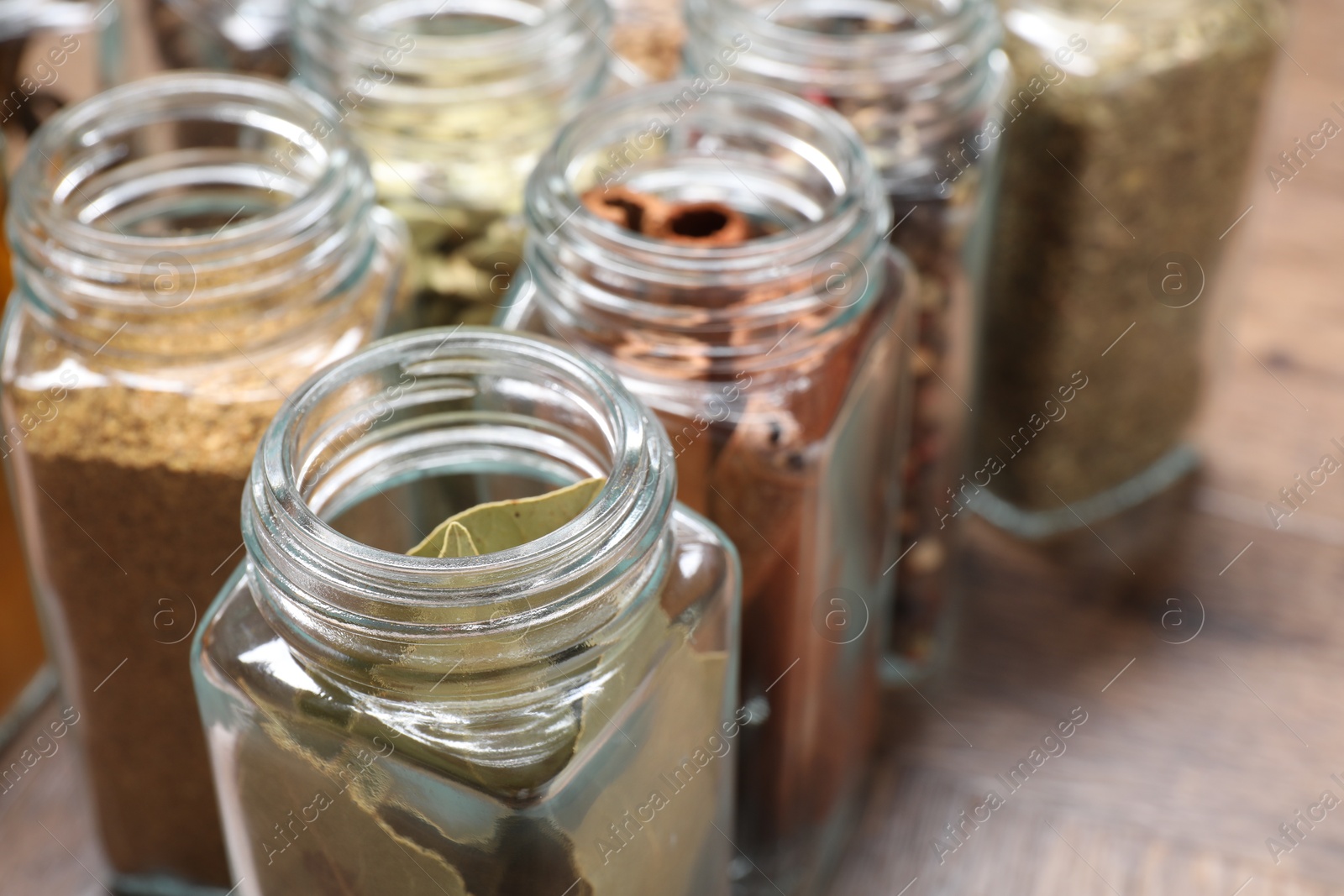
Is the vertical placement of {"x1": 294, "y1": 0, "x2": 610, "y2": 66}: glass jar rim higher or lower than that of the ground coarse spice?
higher

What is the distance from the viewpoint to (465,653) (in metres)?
0.42

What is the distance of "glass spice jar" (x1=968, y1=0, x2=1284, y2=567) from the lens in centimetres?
80

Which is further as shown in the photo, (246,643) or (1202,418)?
(1202,418)

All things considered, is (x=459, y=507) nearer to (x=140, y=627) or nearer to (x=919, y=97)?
(x=140, y=627)

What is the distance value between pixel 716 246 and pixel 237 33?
41 centimetres

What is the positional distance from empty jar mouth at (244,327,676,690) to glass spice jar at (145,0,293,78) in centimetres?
39

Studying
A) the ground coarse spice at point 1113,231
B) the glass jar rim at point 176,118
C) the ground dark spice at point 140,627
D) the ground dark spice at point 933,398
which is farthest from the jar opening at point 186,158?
the ground coarse spice at point 1113,231

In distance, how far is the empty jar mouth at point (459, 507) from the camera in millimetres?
418

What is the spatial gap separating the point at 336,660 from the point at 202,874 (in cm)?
33

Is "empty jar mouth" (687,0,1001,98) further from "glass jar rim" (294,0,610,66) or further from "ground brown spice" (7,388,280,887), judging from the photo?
"ground brown spice" (7,388,280,887)

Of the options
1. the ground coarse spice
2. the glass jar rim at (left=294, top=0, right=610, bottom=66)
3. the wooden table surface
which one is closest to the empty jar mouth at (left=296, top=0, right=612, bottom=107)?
the glass jar rim at (left=294, top=0, right=610, bottom=66)

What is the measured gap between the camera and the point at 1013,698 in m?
0.82

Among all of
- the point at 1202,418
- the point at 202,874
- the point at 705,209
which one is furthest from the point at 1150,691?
the point at 202,874

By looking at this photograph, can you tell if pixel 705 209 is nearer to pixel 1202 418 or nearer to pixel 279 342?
pixel 279 342
